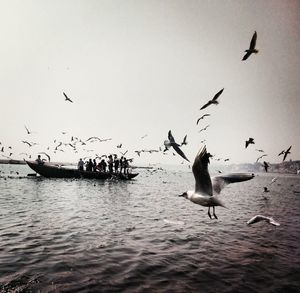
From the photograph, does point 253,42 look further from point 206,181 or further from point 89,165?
point 89,165

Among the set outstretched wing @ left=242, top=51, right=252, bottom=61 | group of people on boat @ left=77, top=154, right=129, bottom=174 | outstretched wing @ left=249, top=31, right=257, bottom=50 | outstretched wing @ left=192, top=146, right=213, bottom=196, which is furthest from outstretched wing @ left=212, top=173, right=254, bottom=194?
group of people on boat @ left=77, top=154, right=129, bottom=174

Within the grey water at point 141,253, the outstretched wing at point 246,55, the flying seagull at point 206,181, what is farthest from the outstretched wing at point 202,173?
the outstretched wing at point 246,55

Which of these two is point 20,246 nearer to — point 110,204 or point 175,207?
point 110,204

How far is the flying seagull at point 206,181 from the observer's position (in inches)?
227

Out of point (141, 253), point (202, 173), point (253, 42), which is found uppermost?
point (253, 42)

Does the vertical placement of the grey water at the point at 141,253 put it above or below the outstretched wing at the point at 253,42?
below

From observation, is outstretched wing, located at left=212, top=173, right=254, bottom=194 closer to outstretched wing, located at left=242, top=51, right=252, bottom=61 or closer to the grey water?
the grey water

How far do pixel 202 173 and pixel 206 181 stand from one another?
14.6 inches

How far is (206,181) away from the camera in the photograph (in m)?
6.40

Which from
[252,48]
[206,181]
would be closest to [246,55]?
[252,48]

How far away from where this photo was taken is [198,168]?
598 centimetres

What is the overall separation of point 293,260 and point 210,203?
4.06 m

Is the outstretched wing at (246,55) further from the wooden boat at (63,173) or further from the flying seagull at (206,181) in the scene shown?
the wooden boat at (63,173)

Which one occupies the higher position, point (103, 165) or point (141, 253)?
point (103, 165)
